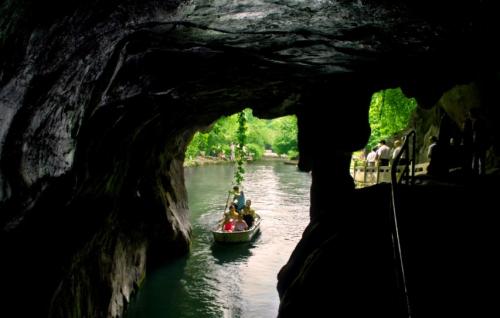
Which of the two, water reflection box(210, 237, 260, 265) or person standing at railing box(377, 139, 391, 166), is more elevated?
person standing at railing box(377, 139, 391, 166)

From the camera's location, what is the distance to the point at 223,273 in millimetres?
12773

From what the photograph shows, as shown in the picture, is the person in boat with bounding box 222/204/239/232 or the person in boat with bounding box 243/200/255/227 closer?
the person in boat with bounding box 222/204/239/232

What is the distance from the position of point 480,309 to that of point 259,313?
6233 millimetres

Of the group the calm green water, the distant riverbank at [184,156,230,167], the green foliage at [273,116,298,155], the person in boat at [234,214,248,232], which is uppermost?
the green foliage at [273,116,298,155]

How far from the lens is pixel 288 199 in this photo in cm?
2525

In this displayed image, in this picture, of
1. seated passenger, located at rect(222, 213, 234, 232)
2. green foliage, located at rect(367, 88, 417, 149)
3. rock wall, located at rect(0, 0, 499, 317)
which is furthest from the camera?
green foliage, located at rect(367, 88, 417, 149)

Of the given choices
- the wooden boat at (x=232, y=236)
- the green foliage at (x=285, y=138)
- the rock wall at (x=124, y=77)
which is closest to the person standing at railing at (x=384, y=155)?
the wooden boat at (x=232, y=236)

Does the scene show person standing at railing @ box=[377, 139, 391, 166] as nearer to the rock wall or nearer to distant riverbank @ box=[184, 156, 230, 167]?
the rock wall

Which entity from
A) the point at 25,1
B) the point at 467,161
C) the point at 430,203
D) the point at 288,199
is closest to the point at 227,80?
the point at 25,1

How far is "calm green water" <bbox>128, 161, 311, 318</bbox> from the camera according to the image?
10.3 meters

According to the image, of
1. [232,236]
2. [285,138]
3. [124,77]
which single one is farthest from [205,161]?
[124,77]

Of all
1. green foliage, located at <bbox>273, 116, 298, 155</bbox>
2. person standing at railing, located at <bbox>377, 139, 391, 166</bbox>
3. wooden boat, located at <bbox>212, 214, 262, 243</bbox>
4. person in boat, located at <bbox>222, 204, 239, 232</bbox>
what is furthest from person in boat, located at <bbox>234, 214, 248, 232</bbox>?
green foliage, located at <bbox>273, 116, 298, 155</bbox>

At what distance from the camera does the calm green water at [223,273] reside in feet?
33.7

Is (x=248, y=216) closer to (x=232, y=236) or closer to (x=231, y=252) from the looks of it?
(x=232, y=236)
